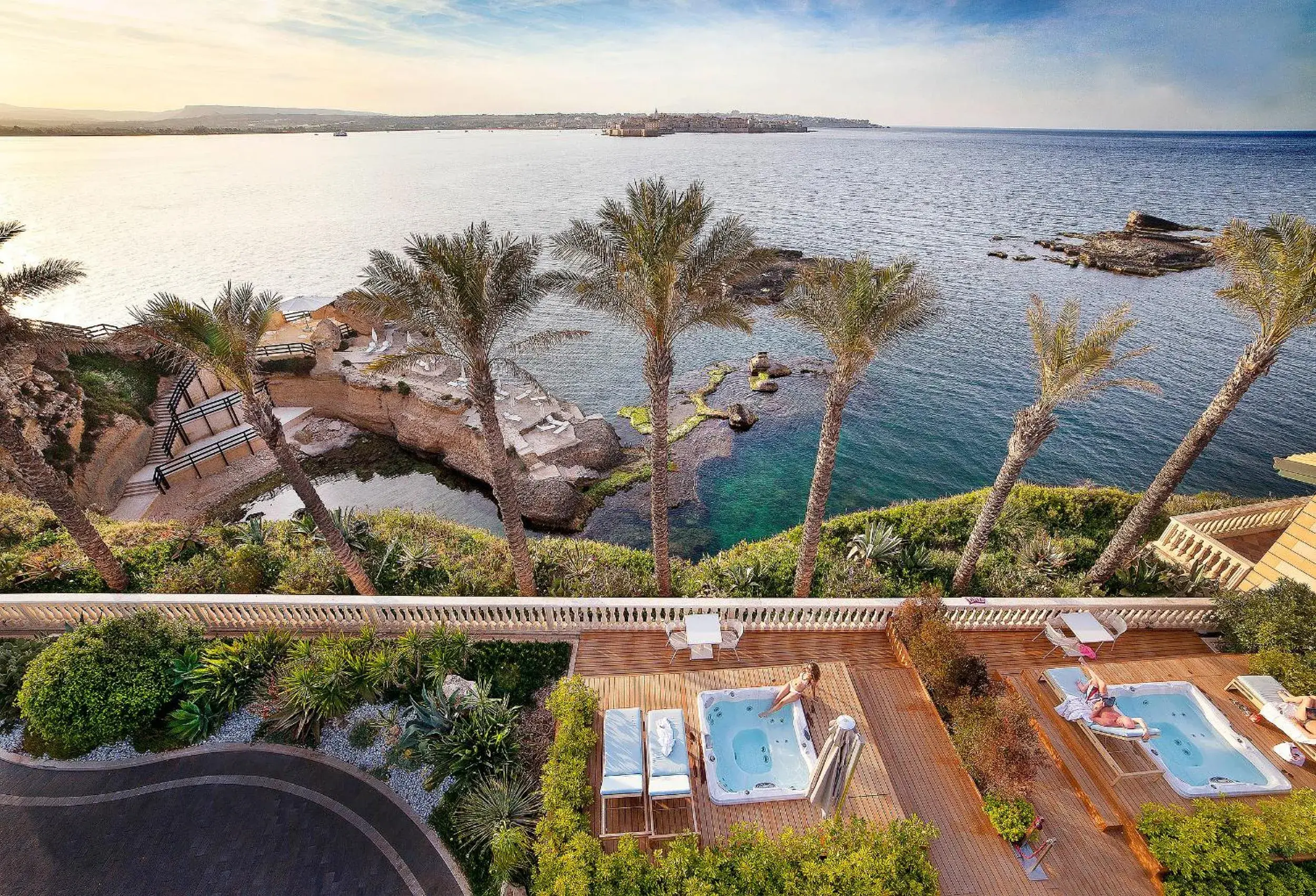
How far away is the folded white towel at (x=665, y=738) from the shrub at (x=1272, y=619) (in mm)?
13650

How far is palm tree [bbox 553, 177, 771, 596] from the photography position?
12.6 metres

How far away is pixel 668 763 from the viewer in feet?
32.1

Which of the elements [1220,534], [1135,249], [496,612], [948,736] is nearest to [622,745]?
[496,612]

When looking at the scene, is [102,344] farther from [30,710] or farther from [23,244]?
[23,244]

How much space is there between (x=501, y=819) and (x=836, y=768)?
5.96 meters

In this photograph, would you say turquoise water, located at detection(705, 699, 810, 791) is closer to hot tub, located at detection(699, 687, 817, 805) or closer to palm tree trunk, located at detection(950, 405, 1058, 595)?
hot tub, located at detection(699, 687, 817, 805)

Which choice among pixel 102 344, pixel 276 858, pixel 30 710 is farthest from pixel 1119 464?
pixel 102 344

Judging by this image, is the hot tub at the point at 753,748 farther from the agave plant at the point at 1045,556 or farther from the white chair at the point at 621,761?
the agave plant at the point at 1045,556

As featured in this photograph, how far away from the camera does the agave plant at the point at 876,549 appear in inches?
669

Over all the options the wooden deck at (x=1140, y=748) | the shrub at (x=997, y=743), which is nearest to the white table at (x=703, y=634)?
the shrub at (x=997, y=743)

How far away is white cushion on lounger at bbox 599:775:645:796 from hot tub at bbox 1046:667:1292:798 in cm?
886

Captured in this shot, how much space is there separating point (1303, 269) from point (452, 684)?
67.9 ft

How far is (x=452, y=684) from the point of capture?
1219 centimetres

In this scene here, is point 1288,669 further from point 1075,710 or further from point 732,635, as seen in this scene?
point 732,635
